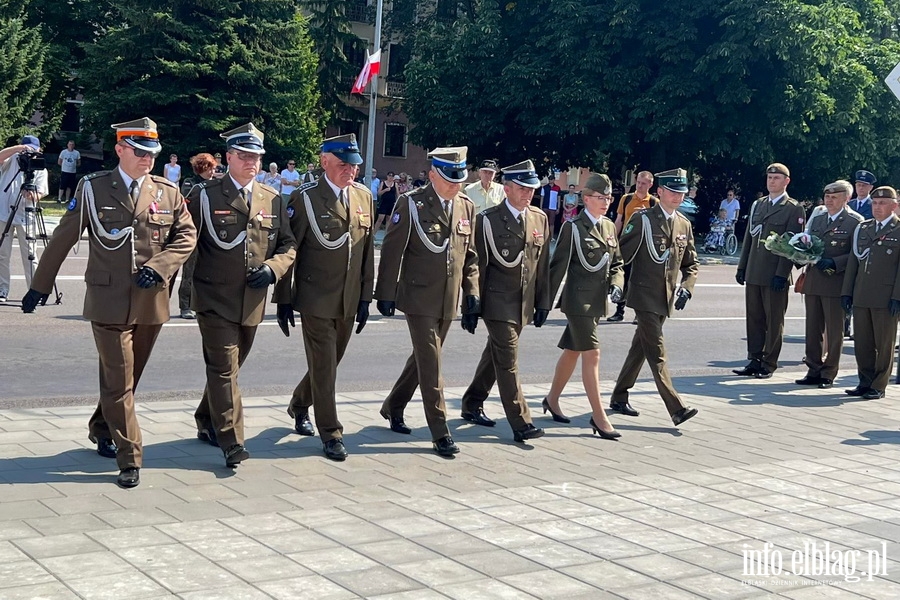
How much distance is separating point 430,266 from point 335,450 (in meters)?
1.41

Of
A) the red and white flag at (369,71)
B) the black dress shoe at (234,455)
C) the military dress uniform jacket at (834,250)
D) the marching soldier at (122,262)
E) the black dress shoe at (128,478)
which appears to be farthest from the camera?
the red and white flag at (369,71)

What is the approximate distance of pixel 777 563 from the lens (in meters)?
5.68

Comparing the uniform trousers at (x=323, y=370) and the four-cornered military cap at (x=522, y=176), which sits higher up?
the four-cornered military cap at (x=522, y=176)

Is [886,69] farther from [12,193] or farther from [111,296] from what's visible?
[111,296]

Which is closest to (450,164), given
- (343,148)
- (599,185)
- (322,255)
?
(343,148)

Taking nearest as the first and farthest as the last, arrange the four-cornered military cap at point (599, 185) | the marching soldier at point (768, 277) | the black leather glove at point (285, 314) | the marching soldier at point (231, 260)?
the marching soldier at point (231, 260)
the black leather glove at point (285, 314)
the four-cornered military cap at point (599, 185)
the marching soldier at point (768, 277)

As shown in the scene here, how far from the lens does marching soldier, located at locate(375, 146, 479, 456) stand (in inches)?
308

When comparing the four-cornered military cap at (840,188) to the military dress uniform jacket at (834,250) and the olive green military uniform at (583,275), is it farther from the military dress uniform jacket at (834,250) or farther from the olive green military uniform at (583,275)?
the olive green military uniform at (583,275)

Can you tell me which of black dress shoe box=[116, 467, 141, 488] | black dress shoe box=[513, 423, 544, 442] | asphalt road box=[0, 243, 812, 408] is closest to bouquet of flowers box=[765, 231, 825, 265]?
asphalt road box=[0, 243, 812, 408]

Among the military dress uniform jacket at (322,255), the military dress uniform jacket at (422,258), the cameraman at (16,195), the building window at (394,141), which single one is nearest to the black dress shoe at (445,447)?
the military dress uniform jacket at (422,258)

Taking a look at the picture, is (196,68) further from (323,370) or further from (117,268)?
(117,268)

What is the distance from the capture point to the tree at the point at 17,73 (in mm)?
37375

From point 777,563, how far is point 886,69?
3466cm

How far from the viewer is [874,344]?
11461 mm
